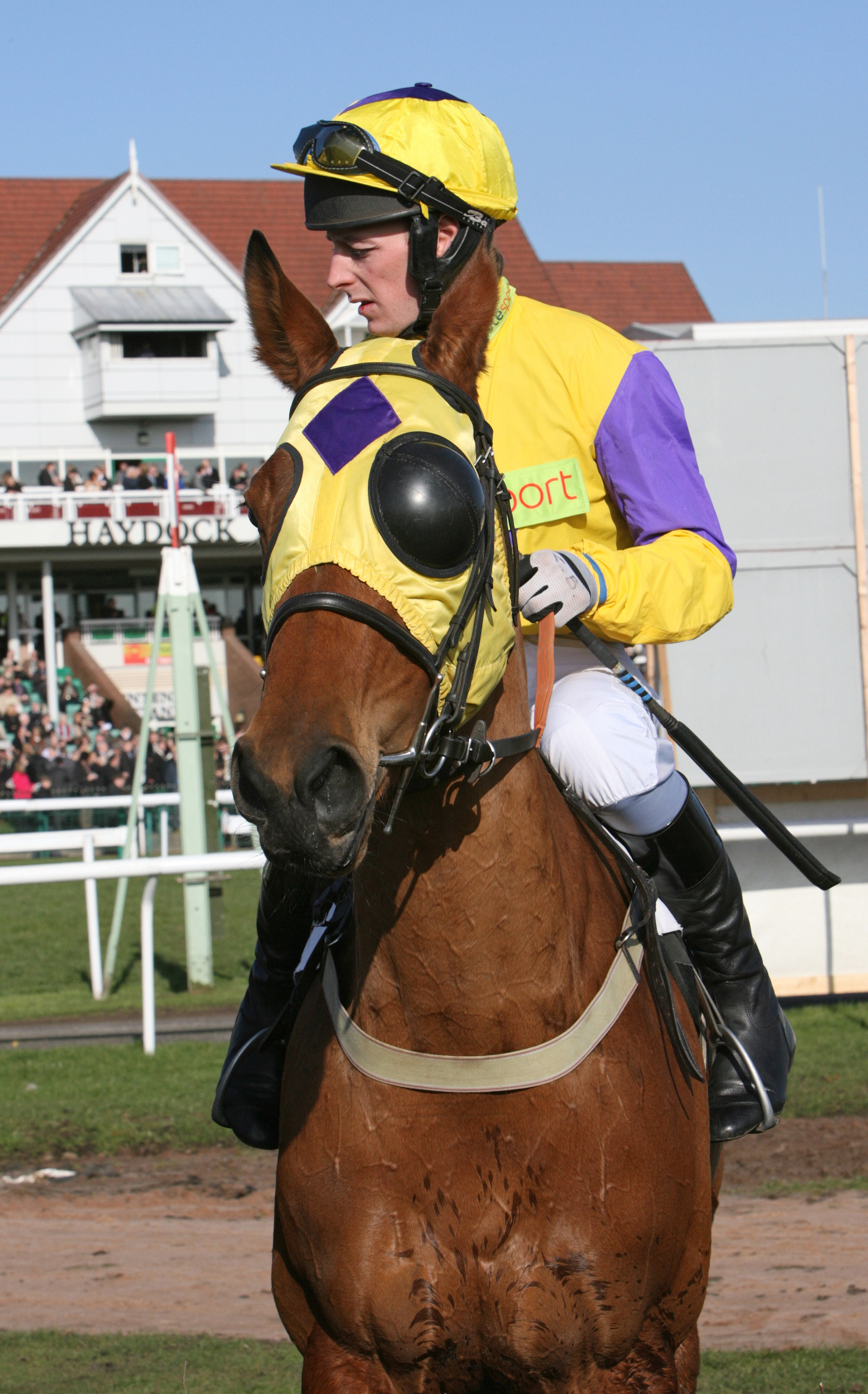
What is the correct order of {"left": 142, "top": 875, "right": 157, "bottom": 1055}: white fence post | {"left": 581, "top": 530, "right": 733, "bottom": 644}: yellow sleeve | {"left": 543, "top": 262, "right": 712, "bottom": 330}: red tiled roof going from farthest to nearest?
{"left": 543, "top": 262, "right": 712, "bottom": 330}: red tiled roof
{"left": 142, "top": 875, "right": 157, "bottom": 1055}: white fence post
{"left": 581, "top": 530, "right": 733, "bottom": 644}: yellow sleeve

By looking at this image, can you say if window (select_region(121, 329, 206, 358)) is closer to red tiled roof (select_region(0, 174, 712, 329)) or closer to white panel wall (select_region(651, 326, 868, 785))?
red tiled roof (select_region(0, 174, 712, 329))

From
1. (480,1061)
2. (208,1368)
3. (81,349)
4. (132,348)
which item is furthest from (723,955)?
(81,349)

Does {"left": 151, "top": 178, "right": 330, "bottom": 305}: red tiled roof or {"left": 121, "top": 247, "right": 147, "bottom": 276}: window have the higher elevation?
{"left": 151, "top": 178, "right": 330, "bottom": 305}: red tiled roof

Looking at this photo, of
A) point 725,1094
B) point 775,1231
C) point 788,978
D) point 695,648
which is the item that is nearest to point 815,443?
point 695,648

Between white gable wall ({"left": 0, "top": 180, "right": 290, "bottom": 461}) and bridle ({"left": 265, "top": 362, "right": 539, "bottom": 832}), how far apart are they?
37.8 metres

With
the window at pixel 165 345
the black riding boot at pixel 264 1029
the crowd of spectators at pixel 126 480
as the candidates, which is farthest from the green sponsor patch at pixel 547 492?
the window at pixel 165 345

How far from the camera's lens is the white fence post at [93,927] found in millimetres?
9008

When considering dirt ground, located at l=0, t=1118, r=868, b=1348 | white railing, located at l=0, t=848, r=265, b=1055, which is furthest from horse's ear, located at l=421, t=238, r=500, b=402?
white railing, located at l=0, t=848, r=265, b=1055

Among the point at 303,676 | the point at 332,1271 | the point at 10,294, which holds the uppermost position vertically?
the point at 10,294

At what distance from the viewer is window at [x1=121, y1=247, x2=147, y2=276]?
39.8m

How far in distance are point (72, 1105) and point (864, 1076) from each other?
149 inches

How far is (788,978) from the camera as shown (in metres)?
8.43

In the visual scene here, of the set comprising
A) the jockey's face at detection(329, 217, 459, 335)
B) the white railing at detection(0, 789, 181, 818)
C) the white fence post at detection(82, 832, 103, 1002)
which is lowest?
the white fence post at detection(82, 832, 103, 1002)

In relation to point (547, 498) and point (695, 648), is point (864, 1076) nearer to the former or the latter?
point (695, 648)
